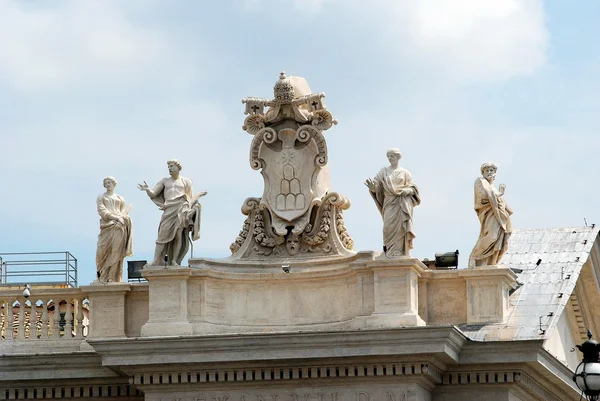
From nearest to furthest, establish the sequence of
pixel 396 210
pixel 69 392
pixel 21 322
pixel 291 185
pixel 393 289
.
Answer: pixel 393 289
pixel 396 210
pixel 291 185
pixel 69 392
pixel 21 322

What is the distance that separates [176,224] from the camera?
140 feet

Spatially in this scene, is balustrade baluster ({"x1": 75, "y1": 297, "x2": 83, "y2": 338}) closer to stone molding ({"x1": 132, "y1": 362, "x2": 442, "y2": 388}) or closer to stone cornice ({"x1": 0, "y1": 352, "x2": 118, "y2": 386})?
stone cornice ({"x1": 0, "y1": 352, "x2": 118, "y2": 386})

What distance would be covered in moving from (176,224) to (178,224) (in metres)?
0.04

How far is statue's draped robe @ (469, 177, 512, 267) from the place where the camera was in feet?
140

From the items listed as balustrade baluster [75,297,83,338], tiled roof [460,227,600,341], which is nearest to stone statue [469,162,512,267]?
tiled roof [460,227,600,341]

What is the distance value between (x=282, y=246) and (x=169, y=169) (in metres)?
2.68

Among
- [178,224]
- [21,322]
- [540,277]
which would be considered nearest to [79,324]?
[21,322]

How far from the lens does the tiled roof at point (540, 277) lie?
42031 millimetres

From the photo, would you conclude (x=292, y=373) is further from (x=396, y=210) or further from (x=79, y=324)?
(x=79, y=324)

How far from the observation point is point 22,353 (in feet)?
143

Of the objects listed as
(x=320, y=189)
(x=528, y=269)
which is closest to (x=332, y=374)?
(x=320, y=189)

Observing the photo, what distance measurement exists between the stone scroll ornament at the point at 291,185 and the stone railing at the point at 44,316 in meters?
3.39

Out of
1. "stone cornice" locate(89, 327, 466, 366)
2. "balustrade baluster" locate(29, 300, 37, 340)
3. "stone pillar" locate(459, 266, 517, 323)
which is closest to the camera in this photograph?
"stone cornice" locate(89, 327, 466, 366)

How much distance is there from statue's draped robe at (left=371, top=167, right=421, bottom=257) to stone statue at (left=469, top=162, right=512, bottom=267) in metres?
1.53
